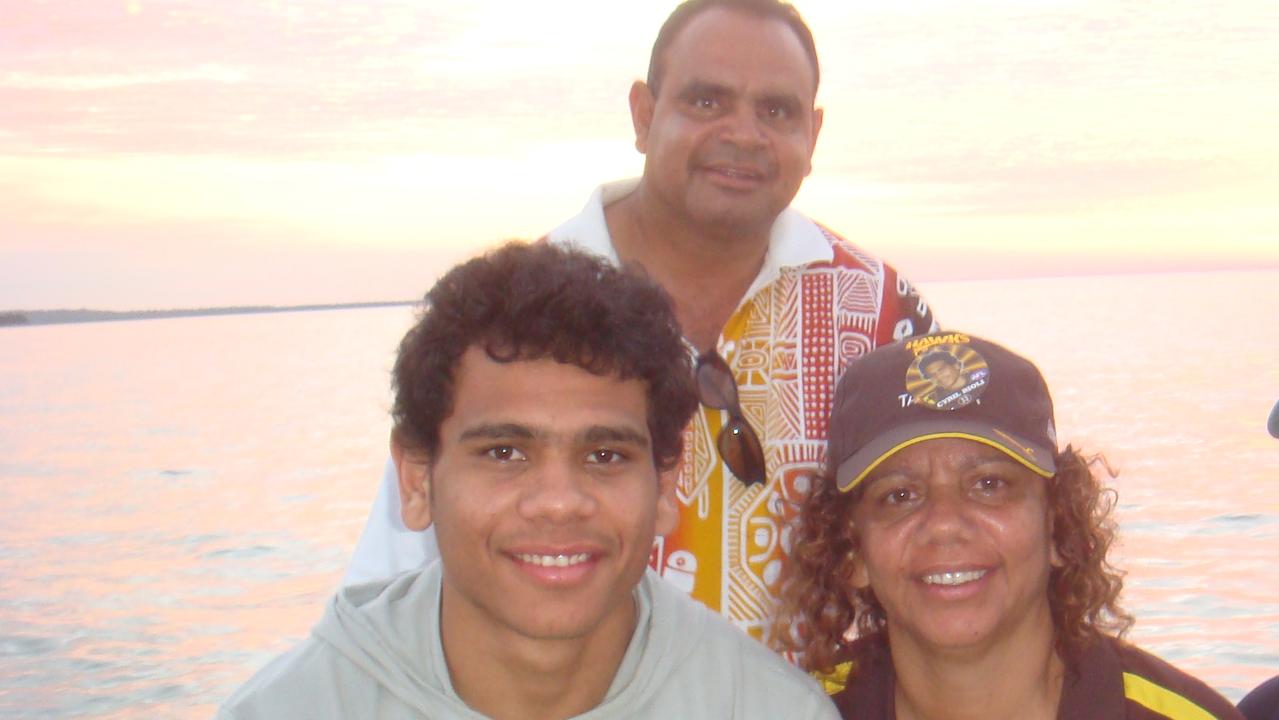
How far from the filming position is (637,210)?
367 centimetres

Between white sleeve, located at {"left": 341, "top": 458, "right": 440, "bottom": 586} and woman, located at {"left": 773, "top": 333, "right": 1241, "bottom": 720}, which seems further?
white sleeve, located at {"left": 341, "top": 458, "right": 440, "bottom": 586}

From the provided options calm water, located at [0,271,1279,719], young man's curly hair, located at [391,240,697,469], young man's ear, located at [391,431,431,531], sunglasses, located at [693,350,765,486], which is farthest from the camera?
calm water, located at [0,271,1279,719]

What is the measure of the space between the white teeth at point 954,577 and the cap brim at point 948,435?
246 millimetres

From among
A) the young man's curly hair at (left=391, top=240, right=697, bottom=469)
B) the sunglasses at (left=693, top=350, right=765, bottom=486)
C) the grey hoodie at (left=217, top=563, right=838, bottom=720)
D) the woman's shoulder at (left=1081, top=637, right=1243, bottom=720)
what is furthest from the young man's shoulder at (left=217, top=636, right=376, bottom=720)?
the woman's shoulder at (left=1081, top=637, right=1243, bottom=720)

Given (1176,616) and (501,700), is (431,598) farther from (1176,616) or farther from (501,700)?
(1176,616)

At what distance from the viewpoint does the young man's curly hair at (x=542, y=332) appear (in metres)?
2.54

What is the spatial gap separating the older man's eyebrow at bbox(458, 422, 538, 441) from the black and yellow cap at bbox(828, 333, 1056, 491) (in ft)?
2.45

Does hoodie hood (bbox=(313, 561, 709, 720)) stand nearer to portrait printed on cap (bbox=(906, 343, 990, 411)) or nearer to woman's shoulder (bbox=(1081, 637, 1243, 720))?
portrait printed on cap (bbox=(906, 343, 990, 411))

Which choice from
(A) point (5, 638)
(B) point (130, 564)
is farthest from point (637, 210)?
A: (B) point (130, 564)

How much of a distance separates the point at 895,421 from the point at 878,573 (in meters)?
0.32

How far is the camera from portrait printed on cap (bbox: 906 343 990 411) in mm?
2723

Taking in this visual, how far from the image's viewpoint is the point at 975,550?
267 cm

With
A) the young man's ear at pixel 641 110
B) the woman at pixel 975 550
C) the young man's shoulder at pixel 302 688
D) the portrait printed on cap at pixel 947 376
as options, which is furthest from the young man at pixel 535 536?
the young man's ear at pixel 641 110

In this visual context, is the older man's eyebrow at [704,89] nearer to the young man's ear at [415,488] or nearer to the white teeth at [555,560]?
the young man's ear at [415,488]
